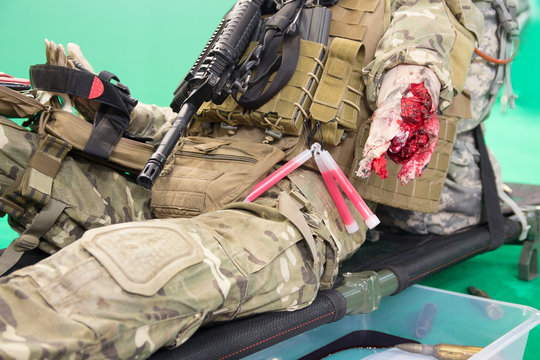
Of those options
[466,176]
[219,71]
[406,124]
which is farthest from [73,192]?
[466,176]

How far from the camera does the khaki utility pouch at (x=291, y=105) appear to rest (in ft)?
4.27

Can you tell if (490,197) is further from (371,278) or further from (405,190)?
(371,278)

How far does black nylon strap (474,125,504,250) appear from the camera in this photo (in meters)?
1.74

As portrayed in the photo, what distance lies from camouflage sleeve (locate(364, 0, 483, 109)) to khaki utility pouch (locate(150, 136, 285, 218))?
325 mm

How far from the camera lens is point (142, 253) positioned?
833 millimetres

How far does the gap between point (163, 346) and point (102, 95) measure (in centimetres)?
71

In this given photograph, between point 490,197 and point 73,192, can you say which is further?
point 490,197

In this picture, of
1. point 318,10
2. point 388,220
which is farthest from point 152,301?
point 388,220

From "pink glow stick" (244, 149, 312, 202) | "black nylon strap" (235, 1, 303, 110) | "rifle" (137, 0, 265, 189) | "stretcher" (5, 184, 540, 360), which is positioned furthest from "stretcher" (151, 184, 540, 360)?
"black nylon strap" (235, 1, 303, 110)

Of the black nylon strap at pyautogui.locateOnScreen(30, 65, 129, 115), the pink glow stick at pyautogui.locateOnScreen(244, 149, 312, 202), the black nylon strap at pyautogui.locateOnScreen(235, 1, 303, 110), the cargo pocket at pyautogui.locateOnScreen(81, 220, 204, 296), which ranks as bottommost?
the cargo pocket at pyautogui.locateOnScreen(81, 220, 204, 296)

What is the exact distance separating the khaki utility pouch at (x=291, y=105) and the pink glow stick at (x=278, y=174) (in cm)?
7

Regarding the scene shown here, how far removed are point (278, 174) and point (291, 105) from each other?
0.59 ft

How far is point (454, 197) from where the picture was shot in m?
1.73

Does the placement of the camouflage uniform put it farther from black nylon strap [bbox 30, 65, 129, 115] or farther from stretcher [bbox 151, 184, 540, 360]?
black nylon strap [bbox 30, 65, 129, 115]
